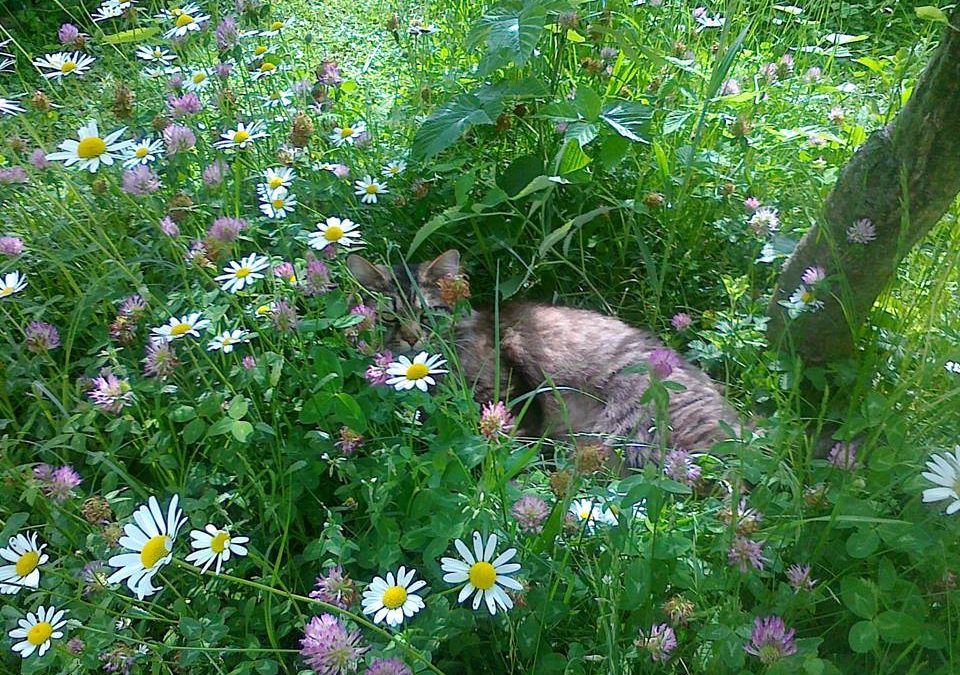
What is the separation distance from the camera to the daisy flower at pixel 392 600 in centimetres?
125

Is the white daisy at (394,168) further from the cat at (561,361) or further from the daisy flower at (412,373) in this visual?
the daisy flower at (412,373)

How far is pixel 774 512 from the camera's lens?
4.76ft

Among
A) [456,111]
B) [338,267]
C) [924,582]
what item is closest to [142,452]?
[338,267]

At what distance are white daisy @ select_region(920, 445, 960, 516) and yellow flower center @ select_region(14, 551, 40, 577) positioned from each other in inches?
55.9

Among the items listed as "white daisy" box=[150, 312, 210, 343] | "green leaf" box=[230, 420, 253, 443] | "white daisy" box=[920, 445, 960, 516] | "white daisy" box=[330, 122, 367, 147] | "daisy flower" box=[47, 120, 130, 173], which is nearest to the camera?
"white daisy" box=[920, 445, 960, 516]

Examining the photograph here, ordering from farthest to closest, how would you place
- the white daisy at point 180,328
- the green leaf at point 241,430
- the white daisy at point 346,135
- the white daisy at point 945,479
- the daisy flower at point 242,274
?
the white daisy at point 346,135
the daisy flower at point 242,274
the white daisy at point 180,328
the green leaf at point 241,430
the white daisy at point 945,479

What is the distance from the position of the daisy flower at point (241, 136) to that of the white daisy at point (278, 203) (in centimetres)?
25

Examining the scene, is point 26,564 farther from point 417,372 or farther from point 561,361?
point 561,361

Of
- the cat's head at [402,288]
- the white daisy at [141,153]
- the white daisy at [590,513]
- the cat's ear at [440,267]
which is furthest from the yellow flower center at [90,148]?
the white daisy at [590,513]

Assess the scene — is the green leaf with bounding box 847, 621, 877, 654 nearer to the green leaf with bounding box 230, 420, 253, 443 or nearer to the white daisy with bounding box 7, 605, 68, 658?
the green leaf with bounding box 230, 420, 253, 443

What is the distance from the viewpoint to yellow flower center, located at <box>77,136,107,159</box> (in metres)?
1.89

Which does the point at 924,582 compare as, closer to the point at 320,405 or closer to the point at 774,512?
the point at 774,512

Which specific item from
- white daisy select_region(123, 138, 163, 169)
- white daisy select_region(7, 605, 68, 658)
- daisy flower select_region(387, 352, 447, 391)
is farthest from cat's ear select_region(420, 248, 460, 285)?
white daisy select_region(7, 605, 68, 658)

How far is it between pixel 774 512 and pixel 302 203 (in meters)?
1.45
